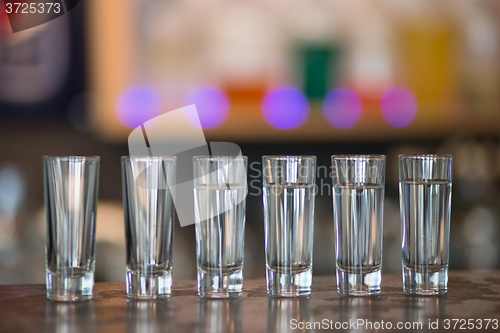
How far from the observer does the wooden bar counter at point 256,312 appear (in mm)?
721

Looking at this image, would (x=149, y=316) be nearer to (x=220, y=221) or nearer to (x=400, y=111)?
→ (x=220, y=221)

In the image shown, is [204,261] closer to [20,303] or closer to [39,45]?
[20,303]

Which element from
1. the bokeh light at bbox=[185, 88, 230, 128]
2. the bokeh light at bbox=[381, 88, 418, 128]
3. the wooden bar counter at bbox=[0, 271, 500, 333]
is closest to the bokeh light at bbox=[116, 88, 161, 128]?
the bokeh light at bbox=[185, 88, 230, 128]

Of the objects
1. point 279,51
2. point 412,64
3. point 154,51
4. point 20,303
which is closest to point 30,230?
point 154,51

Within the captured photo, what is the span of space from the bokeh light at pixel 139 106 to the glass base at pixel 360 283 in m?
1.21

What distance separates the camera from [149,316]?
77 cm

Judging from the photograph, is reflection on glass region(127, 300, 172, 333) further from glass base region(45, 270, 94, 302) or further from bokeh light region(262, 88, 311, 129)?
bokeh light region(262, 88, 311, 129)

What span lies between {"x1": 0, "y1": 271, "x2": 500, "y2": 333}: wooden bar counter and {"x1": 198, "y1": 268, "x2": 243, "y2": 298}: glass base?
2cm

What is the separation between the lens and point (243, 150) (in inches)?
83.7

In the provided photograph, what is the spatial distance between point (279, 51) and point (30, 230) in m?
1.04

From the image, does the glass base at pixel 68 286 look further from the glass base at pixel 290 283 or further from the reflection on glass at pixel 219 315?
the glass base at pixel 290 283

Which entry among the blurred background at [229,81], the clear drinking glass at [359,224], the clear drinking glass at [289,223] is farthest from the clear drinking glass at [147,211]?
the blurred background at [229,81]

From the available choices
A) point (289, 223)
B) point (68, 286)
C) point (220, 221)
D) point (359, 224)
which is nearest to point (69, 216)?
point (68, 286)

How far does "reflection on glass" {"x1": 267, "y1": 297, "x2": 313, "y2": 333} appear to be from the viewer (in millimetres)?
723
